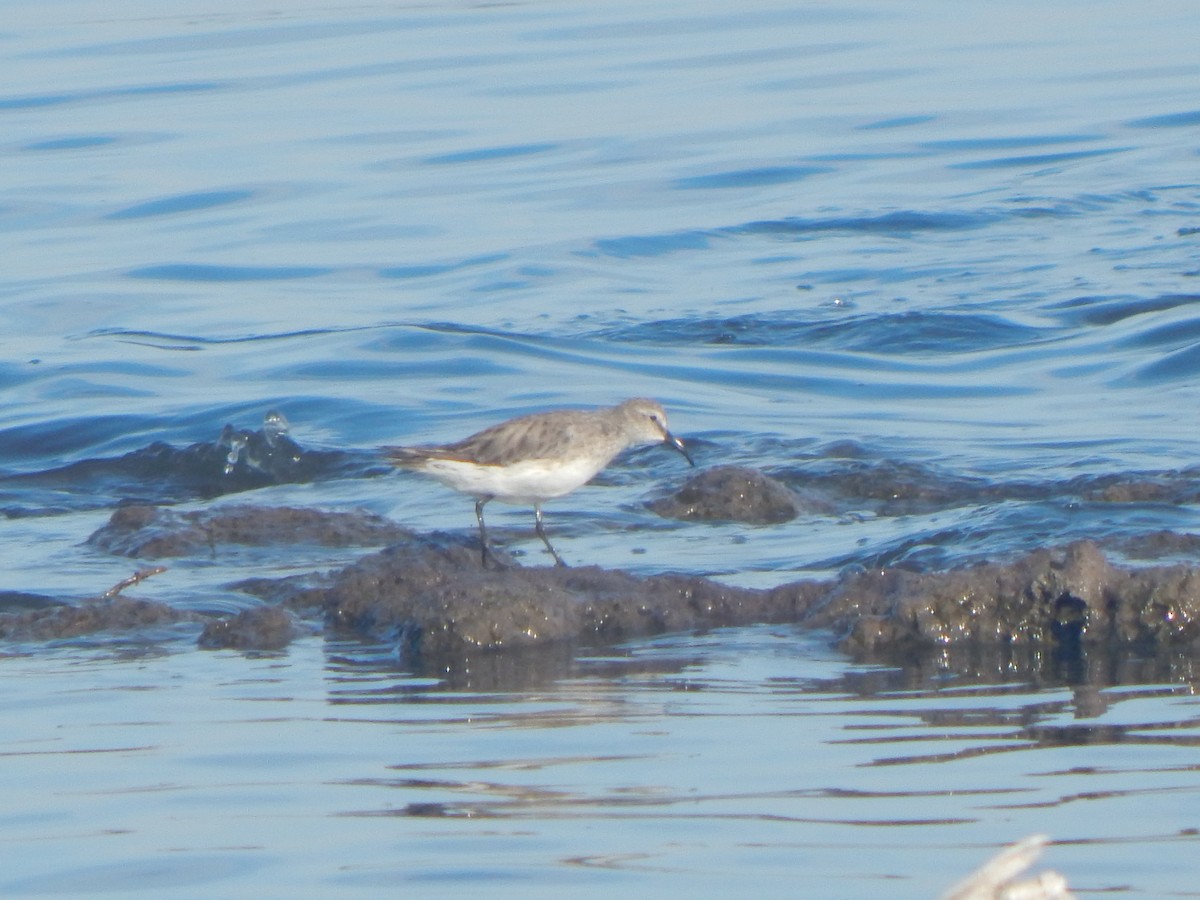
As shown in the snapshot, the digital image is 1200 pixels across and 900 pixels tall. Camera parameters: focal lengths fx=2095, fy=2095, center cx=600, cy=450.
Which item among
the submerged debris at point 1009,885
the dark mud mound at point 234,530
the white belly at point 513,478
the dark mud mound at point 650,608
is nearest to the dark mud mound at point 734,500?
the white belly at point 513,478

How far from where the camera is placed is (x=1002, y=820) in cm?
417

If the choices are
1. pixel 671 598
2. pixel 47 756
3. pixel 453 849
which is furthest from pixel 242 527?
pixel 453 849

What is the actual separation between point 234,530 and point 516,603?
240 cm

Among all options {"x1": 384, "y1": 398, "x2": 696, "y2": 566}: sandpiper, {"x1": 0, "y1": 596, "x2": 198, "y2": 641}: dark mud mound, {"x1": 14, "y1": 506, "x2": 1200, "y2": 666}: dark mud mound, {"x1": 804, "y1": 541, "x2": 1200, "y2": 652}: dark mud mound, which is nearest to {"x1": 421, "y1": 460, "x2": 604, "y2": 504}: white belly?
{"x1": 384, "y1": 398, "x2": 696, "y2": 566}: sandpiper

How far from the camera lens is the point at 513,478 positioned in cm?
785

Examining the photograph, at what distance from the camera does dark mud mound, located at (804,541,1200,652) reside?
598 cm

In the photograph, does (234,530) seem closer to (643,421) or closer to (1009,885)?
(643,421)

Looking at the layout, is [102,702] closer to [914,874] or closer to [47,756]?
[47,756]

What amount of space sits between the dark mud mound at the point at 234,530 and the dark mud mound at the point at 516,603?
1415 millimetres

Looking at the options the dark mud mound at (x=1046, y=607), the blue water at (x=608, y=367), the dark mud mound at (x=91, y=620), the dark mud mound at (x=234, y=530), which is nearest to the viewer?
the blue water at (x=608, y=367)

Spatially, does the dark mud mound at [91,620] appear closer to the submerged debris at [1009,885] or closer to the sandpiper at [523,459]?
the sandpiper at [523,459]

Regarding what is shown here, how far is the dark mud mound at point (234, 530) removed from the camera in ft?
27.0

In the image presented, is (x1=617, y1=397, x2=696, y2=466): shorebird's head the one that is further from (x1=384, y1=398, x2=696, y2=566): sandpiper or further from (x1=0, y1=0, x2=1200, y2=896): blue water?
(x1=0, y1=0, x2=1200, y2=896): blue water

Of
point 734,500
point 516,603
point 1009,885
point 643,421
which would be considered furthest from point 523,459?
point 1009,885
